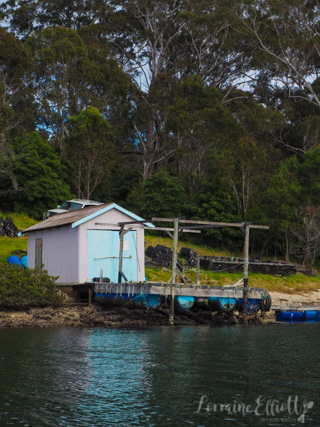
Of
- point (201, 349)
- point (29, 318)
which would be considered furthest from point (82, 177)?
point (201, 349)

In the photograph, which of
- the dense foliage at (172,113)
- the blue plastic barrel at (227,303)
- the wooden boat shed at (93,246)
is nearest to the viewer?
the blue plastic barrel at (227,303)

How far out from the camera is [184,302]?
27.6 m

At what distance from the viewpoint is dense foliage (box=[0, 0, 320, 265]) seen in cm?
5125

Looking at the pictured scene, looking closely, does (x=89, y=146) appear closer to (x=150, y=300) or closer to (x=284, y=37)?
(x=284, y=37)

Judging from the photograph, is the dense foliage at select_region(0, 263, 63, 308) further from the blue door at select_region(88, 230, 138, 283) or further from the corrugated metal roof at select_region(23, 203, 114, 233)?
the corrugated metal roof at select_region(23, 203, 114, 233)

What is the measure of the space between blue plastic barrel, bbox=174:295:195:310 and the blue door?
5.55 m

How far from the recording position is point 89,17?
228ft

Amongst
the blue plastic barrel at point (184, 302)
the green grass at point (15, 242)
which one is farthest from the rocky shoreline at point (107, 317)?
the green grass at point (15, 242)

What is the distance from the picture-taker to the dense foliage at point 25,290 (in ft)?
92.0

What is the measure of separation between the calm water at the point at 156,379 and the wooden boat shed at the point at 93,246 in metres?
7.82

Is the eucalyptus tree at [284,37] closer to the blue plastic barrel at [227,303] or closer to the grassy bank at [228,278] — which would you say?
the grassy bank at [228,278]

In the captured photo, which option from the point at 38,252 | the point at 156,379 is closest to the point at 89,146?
the point at 38,252

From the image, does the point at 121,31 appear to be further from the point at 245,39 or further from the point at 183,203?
the point at 183,203

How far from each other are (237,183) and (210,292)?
25939 millimetres
